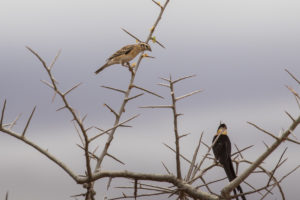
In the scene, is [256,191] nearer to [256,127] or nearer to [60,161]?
[256,127]

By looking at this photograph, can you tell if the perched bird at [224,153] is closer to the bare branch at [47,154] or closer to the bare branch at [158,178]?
the bare branch at [158,178]

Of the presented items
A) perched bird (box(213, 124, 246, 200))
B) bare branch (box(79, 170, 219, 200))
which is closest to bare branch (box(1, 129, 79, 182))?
bare branch (box(79, 170, 219, 200))

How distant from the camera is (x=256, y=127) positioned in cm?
350

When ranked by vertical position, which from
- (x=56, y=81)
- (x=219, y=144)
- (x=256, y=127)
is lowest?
(x=256, y=127)

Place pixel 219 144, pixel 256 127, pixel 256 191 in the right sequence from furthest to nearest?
pixel 219 144
pixel 256 191
pixel 256 127

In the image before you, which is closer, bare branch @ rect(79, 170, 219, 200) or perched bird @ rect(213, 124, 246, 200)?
bare branch @ rect(79, 170, 219, 200)

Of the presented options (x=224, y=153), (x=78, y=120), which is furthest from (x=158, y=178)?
(x=224, y=153)

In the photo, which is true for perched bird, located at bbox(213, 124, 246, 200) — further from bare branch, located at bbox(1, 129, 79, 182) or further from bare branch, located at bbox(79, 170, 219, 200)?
bare branch, located at bbox(1, 129, 79, 182)

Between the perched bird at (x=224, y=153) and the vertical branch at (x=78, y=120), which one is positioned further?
the perched bird at (x=224, y=153)

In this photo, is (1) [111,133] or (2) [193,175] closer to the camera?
(2) [193,175]

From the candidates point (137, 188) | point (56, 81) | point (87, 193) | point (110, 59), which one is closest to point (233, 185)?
point (137, 188)

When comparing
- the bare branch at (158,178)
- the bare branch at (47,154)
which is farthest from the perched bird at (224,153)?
the bare branch at (47,154)

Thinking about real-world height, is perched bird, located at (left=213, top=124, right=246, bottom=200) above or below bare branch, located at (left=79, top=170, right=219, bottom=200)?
above

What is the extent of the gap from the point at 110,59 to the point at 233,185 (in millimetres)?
6927
